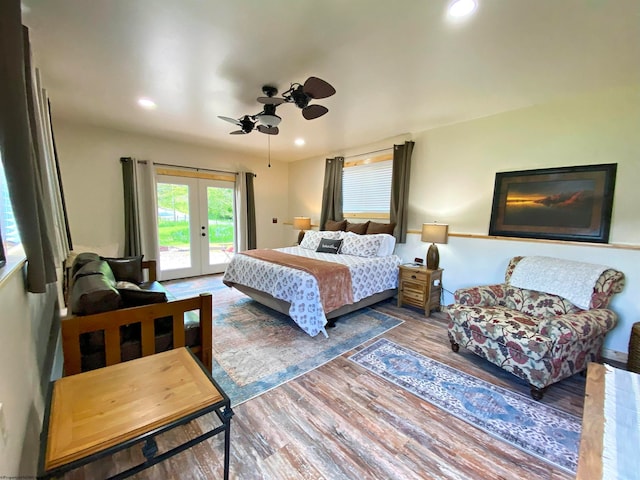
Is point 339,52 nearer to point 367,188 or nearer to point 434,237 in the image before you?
point 434,237

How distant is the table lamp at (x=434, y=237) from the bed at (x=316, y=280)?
0.46m

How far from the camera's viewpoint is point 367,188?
4.70 m

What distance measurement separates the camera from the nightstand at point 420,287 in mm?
3445

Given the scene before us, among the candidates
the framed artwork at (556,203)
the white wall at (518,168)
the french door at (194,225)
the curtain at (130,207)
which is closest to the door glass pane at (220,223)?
the french door at (194,225)

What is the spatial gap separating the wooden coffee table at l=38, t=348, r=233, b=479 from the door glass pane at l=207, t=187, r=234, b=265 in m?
4.21

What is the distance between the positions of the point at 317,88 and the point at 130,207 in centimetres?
373

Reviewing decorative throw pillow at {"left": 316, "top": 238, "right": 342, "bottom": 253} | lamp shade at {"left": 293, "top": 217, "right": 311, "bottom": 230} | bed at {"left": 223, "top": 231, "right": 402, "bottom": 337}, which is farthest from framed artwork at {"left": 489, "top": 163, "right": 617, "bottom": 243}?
lamp shade at {"left": 293, "top": 217, "right": 311, "bottom": 230}

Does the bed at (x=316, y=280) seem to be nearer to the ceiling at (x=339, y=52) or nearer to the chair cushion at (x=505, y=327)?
the chair cushion at (x=505, y=327)

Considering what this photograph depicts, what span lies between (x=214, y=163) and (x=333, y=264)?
11.4ft

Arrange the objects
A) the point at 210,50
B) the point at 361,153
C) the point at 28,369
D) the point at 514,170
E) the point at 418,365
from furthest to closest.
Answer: the point at 361,153 → the point at 514,170 → the point at 418,365 → the point at 210,50 → the point at 28,369

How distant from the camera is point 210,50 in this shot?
6.71 ft

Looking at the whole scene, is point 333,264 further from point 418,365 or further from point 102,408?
point 102,408

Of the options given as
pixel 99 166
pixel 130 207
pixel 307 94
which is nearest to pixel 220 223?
pixel 130 207

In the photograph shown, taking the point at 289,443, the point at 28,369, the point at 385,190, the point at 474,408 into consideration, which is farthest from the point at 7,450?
the point at 385,190
